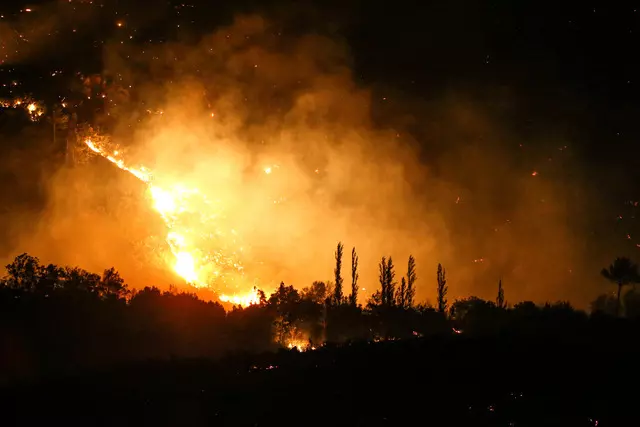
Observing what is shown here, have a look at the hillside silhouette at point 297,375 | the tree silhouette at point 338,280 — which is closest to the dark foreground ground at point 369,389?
the hillside silhouette at point 297,375

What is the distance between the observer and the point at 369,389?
3008 cm

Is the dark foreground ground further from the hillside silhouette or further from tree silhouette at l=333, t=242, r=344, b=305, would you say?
tree silhouette at l=333, t=242, r=344, b=305

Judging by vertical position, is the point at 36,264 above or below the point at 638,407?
above

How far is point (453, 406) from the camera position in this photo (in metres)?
29.6

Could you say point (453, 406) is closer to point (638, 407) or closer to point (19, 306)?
point (638, 407)

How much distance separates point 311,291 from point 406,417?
57.4m

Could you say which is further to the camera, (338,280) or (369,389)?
(338,280)

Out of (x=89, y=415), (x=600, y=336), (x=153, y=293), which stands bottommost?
(x=89, y=415)

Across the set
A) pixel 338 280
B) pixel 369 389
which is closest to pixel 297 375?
pixel 369 389

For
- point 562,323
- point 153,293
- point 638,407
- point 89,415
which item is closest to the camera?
point 89,415

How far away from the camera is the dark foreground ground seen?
27.4 metres

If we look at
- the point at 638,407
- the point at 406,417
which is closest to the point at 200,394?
the point at 406,417

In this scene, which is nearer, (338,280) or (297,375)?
(297,375)

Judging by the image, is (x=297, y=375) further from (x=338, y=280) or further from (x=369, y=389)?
(x=338, y=280)
